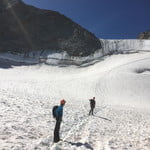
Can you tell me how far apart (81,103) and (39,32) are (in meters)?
44.2

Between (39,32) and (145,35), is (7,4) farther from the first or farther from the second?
(145,35)

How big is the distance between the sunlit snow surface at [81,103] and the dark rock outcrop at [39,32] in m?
6.88

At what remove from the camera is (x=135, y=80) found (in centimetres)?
3634

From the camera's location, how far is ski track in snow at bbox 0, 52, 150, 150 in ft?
28.4

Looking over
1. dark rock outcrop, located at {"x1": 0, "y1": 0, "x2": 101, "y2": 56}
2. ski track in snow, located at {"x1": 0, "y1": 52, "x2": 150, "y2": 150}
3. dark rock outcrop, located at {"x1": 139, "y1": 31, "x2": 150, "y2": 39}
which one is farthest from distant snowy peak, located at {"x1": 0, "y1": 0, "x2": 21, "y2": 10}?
dark rock outcrop, located at {"x1": 139, "y1": 31, "x2": 150, "y2": 39}

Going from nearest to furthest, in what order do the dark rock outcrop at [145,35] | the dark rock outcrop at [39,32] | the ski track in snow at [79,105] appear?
1. the ski track in snow at [79,105]
2. the dark rock outcrop at [39,32]
3. the dark rock outcrop at [145,35]

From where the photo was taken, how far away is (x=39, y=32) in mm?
62781

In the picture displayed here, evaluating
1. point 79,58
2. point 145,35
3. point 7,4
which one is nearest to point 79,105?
point 79,58

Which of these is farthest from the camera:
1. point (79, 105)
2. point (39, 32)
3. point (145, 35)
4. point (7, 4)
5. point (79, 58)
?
point (145, 35)

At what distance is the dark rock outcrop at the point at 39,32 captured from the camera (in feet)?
186

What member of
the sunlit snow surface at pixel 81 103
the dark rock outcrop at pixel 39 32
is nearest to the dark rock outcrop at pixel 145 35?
the dark rock outcrop at pixel 39 32

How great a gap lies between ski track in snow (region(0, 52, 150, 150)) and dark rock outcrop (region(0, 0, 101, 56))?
33.2 feet

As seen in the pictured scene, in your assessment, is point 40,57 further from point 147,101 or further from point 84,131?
point 84,131

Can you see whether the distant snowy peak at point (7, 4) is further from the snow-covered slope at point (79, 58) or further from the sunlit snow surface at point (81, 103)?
the sunlit snow surface at point (81, 103)
